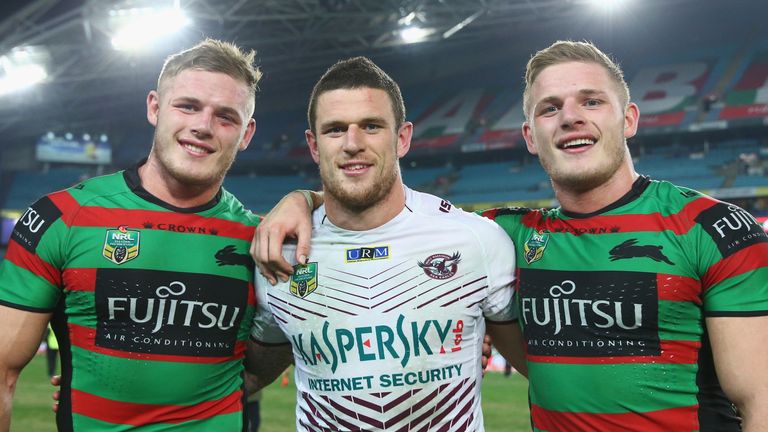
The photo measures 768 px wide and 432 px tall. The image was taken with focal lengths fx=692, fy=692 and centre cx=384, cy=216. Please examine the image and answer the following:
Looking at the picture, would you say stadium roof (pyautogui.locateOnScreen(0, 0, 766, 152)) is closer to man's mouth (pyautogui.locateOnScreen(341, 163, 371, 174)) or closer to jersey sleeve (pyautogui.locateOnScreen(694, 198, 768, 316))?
man's mouth (pyautogui.locateOnScreen(341, 163, 371, 174))

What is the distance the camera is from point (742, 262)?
2.41 meters

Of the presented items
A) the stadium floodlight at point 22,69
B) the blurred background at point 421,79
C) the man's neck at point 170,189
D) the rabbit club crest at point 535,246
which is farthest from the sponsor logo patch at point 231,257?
the stadium floodlight at point 22,69

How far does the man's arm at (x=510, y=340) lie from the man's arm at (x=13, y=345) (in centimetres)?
185

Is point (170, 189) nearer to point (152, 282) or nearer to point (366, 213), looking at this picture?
point (152, 282)

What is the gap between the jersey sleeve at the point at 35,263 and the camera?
106 inches

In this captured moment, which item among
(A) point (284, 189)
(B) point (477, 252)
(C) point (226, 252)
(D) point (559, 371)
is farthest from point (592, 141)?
(A) point (284, 189)

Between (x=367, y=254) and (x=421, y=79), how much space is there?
110 ft

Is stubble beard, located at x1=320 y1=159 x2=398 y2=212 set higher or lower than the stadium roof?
lower

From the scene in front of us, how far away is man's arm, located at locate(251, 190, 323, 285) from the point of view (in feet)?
9.25

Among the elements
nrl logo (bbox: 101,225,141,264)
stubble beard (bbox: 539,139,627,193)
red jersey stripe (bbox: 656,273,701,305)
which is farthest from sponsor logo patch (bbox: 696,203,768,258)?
nrl logo (bbox: 101,225,141,264)

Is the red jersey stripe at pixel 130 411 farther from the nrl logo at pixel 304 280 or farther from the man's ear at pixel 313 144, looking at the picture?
the man's ear at pixel 313 144

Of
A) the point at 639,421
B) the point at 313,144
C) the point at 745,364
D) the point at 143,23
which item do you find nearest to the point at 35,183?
the point at 143,23

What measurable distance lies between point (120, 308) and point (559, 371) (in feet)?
5.71

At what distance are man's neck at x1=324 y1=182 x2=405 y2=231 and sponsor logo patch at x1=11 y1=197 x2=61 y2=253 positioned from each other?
1108 mm
